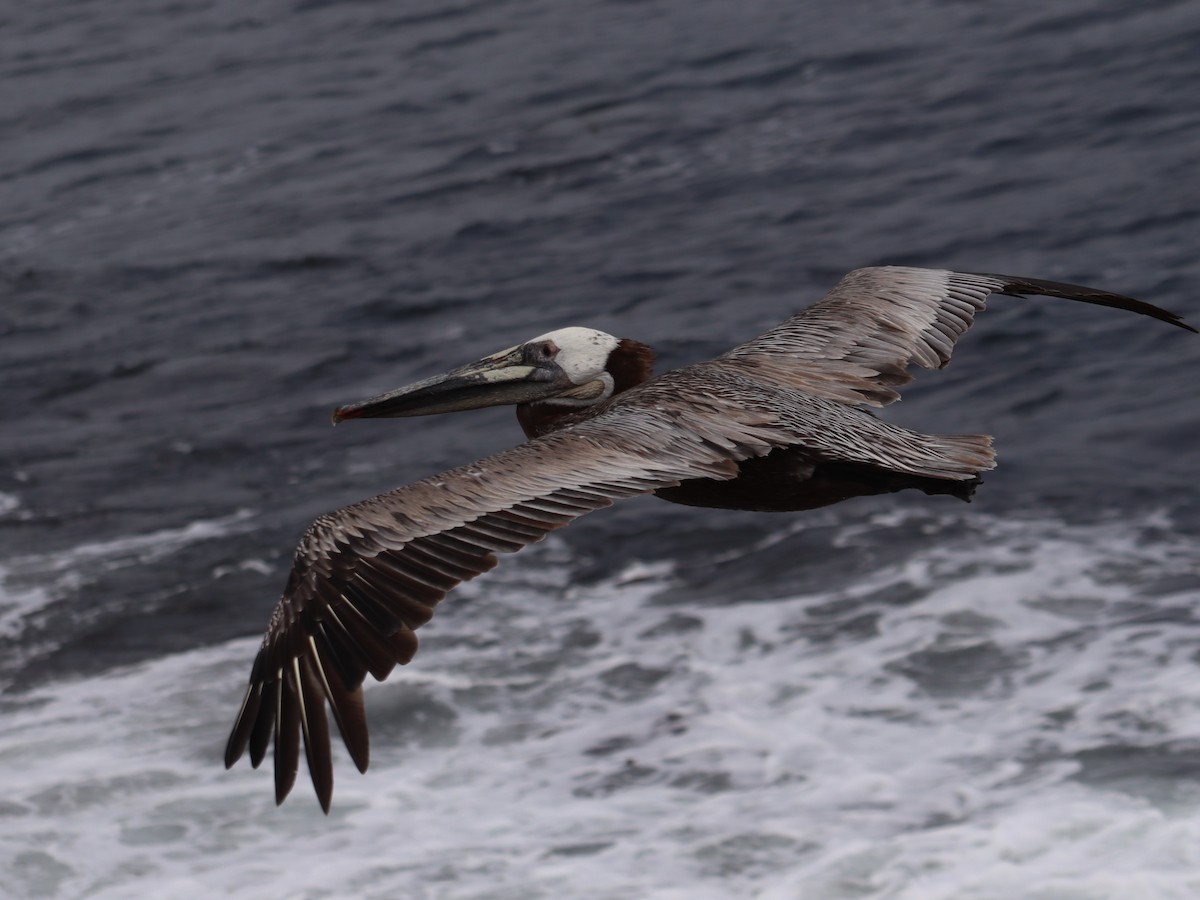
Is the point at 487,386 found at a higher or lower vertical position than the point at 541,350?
lower

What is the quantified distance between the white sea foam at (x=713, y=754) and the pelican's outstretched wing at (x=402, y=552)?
14.6 feet

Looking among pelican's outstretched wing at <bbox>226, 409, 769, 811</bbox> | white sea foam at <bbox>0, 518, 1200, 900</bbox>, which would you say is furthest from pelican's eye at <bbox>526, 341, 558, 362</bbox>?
white sea foam at <bbox>0, 518, 1200, 900</bbox>

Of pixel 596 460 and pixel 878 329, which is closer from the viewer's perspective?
pixel 596 460

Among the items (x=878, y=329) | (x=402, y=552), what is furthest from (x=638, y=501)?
(x=402, y=552)

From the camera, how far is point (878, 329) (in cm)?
945

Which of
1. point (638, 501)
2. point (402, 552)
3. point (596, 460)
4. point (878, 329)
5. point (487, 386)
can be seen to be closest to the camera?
point (402, 552)

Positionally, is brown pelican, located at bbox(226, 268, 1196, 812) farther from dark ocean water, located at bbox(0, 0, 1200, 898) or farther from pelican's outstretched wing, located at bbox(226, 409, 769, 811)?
dark ocean water, located at bbox(0, 0, 1200, 898)

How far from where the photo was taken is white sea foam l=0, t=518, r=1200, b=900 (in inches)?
442

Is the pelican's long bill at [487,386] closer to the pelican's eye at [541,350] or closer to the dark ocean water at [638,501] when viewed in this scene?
the pelican's eye at [541,350]

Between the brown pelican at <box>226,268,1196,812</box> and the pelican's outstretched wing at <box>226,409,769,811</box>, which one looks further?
the brown pelican at <box>226,268,1196,812</box>

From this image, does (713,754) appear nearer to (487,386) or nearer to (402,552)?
(487,386)

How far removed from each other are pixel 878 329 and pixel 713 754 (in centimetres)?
391

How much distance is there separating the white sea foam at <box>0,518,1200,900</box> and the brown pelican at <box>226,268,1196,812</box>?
345cm

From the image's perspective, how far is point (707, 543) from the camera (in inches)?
582
